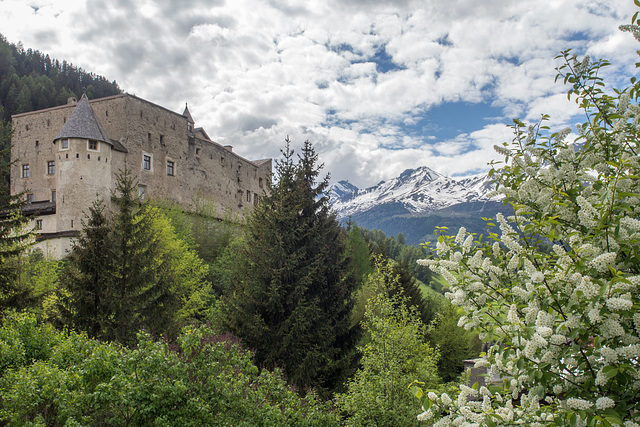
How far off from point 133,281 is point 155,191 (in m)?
33.8

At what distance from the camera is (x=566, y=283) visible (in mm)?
3959

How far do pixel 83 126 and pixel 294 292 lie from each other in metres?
36.2

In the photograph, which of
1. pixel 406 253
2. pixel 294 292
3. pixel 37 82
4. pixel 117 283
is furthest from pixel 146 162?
pixel 406 253

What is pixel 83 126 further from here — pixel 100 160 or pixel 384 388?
pixel 384 388

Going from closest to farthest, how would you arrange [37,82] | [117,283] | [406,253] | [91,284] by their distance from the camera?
[91,284]
[117,283]
[37,82]
[406,253]

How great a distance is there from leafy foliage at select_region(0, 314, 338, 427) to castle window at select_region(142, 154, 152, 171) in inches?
1612

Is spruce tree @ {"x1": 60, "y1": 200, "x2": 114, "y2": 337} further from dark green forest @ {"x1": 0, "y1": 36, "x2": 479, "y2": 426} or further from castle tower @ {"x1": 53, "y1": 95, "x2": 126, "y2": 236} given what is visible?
castle tower @ {"x1": 53, "y1": 95, "x2": 126, "y2": 236}

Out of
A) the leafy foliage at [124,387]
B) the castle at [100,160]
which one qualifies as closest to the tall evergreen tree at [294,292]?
the leafy foliage at [124,387]

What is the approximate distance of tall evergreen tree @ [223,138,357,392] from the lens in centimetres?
1948

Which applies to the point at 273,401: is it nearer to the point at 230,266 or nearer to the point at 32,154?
the point at 230,266

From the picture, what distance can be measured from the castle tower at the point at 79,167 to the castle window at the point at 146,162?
5362 mm

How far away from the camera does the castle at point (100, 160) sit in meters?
43.2

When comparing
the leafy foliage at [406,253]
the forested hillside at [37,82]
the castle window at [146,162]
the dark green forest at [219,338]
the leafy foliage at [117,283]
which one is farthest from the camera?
the leafy foliage at [406,253]

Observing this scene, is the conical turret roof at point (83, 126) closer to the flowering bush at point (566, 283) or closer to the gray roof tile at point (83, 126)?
the gray roof tile at point (83, 126)
